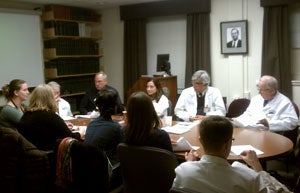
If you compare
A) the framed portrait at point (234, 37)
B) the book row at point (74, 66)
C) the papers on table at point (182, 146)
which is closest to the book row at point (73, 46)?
the book row at point (74, 66)

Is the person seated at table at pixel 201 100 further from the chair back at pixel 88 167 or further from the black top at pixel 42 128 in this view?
the chair back at pixel 88 167

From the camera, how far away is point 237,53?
17.1 feet

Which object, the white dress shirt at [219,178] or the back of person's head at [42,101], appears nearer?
the white dress shirt at [219,178]

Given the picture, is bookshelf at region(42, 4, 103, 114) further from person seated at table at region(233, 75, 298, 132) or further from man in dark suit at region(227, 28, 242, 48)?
person seated at table at region(233, 75, 298, 132)

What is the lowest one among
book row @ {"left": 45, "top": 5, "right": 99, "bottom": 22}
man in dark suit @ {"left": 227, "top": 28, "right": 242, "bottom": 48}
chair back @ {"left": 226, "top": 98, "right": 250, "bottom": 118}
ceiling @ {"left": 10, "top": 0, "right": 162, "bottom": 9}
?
→ chair back @ {"left": 226, "top": 98, "right": 250, "bottom": 118}

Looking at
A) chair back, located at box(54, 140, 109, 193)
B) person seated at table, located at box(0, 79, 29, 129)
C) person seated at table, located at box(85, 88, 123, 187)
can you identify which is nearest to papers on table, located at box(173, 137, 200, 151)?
person seated at table, located at box(85, 88, 123, 187)

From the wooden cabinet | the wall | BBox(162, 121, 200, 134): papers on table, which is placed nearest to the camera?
BBox(162, 121, 200, 134): papers on table

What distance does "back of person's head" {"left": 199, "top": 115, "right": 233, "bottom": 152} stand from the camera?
5.08 ft

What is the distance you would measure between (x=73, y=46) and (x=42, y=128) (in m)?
3.52

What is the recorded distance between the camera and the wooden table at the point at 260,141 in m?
2.40

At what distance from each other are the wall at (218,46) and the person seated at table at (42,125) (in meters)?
3.20

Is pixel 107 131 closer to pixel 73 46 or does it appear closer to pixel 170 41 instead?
pixel 170 41

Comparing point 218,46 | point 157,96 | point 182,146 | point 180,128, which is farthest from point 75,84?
point 182,146

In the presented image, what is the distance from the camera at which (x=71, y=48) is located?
19.8 feet
